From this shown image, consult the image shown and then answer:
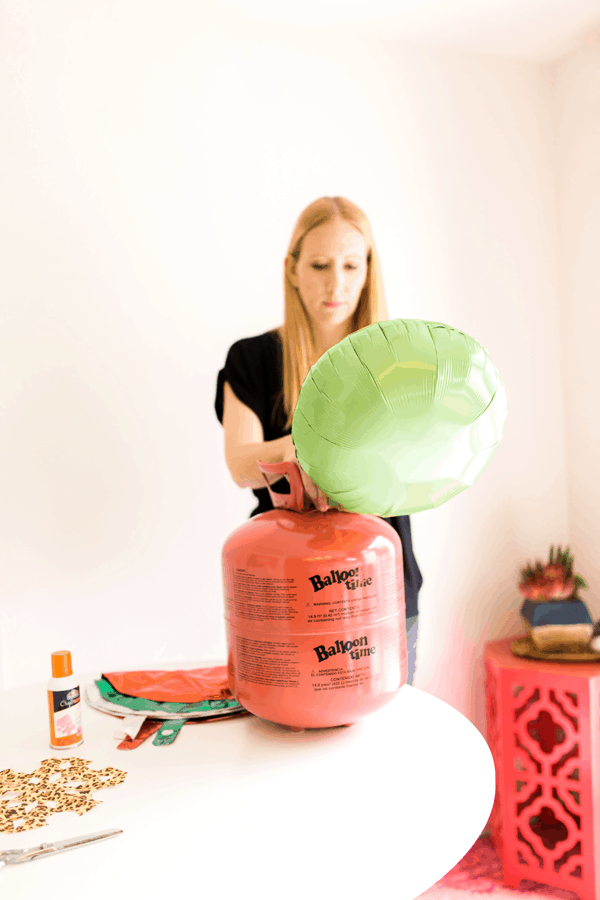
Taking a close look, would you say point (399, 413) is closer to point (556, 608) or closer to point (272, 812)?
point (272, 812)

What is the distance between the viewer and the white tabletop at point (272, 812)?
1.70 feet

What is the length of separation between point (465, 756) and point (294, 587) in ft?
0.90

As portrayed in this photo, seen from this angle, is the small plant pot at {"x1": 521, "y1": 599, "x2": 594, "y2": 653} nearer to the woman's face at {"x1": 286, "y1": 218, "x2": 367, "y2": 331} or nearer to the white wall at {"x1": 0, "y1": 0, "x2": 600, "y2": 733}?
the white wall at {"x1": 0, "y1": 0, "x2": 600, "y2": 733}

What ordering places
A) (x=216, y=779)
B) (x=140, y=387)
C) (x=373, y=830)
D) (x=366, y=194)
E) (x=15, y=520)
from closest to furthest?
(x=373, y=830) → (x=216, y=779) → (x=15, y=520) → (x=140, y=387) → (x=366, y=194)

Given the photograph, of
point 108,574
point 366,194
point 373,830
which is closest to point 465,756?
point 373,830

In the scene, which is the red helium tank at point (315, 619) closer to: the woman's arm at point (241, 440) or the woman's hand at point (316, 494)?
the woman's hand at point (316, 494)

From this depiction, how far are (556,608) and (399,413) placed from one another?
129 centimetres

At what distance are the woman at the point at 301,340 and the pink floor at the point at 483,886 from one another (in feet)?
1.88

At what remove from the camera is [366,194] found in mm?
1734

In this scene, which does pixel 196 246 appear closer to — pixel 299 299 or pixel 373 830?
pixel 299 299

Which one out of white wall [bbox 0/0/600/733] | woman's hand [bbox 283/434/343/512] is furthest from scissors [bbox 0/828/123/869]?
white wall [bbox 0/0/600/733]

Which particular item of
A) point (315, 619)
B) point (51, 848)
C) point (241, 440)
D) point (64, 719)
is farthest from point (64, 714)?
point (241, 440)

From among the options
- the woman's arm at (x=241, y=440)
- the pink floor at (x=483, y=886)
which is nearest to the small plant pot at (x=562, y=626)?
the pink floor at (x=483, y=886)

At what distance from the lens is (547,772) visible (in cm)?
157
